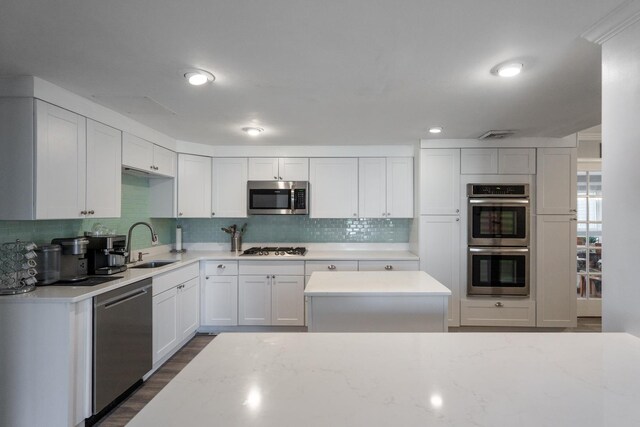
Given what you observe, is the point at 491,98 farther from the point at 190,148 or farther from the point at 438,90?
the point at 190,148

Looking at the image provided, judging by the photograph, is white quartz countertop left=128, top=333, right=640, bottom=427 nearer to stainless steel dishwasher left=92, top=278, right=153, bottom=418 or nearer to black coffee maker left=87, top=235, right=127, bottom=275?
stainless steel dishwasher left=92, top=278, right=153, bottom=418

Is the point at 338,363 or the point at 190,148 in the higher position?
the point at 190,148

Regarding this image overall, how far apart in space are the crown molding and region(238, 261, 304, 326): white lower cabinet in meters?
2.93

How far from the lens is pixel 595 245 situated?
161 inches

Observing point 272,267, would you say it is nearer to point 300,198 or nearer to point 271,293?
point 271,293

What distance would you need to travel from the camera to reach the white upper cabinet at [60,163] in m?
1.96

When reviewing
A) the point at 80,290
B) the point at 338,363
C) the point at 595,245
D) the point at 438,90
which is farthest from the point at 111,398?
the point at 595,245

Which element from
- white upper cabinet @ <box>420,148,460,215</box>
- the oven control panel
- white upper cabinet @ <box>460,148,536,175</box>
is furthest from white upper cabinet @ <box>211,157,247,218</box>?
the oven control panel

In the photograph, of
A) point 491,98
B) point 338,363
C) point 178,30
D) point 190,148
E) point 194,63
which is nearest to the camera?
point 338,363

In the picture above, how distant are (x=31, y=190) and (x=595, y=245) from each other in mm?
5928

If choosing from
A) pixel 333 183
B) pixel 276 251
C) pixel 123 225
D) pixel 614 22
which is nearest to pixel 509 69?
pixel 614 22

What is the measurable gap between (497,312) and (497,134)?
197 centimetres

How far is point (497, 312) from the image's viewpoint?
3.47 m

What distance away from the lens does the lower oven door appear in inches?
135
